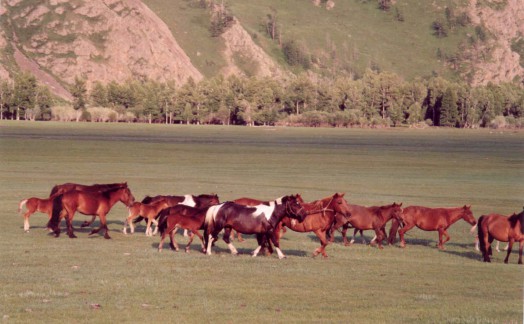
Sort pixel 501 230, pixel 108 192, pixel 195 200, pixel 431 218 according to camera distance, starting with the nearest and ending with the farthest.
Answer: pixel 501 230
pixel 108 192
pixel 195 200
pixel 431 218

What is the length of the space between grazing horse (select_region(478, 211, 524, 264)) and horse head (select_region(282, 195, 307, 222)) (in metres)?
5.28

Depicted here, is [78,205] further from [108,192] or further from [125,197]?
[125,197]

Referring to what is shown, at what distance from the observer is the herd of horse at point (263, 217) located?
2398 cm

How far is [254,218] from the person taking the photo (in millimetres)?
→ 23906

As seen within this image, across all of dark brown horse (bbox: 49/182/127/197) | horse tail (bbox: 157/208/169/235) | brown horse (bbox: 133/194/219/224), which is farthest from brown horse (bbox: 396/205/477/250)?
→ dark brown horse (bbox: 49/182/127/197)

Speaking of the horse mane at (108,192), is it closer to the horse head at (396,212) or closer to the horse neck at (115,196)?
the horse neck at (115,196)

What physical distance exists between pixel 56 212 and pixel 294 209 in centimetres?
789

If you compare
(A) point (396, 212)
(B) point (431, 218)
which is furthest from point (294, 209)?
(B) point (431, 218)

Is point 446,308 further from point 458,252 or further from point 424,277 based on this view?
point 458,252

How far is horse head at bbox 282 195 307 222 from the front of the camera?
2389 centimetres

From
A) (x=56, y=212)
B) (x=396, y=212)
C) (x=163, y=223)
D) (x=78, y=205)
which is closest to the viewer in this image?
(x=163, y=223)

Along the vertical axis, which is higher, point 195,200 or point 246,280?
point 195,200

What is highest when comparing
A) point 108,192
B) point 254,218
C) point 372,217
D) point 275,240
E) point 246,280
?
point 108,192

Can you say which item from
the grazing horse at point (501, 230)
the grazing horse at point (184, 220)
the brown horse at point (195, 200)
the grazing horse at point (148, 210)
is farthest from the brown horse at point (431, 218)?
the grazing horse at point (148, 210)
